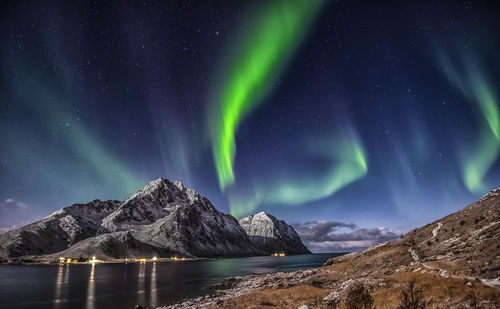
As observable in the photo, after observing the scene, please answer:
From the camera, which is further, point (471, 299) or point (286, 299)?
point (286, 299)

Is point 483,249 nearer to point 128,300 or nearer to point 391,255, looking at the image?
point 391,255

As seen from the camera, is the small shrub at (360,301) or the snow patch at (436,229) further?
the snow patch at (436,229)

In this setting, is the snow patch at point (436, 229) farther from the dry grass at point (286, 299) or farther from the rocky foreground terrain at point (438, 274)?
the dry grass at point (286, 299)

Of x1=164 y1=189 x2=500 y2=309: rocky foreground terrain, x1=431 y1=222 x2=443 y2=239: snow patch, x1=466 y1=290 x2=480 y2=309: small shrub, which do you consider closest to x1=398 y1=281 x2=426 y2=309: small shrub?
x1=164 y1=189 x2=500 y2=309: rocky foreground terrain

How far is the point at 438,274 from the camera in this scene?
27984mm

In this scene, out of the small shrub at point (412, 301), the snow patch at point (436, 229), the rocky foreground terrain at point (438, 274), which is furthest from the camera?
the snow patch at point (436, 229)

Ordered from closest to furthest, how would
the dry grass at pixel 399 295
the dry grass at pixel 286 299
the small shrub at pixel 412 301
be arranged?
the small shrub at pixel 412 301
the dry grass at pixel 399 295
the dry grass at pixel 286 299

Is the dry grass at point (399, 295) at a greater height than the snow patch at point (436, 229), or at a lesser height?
lesser

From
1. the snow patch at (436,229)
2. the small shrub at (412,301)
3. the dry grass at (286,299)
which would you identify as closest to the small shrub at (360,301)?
the small shrub at (412,301)

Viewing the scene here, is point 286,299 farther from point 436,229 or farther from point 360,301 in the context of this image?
point 436,229

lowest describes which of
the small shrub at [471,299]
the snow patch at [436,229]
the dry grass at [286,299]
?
the dry grass at [286,299]

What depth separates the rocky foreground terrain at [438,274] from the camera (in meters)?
22.2

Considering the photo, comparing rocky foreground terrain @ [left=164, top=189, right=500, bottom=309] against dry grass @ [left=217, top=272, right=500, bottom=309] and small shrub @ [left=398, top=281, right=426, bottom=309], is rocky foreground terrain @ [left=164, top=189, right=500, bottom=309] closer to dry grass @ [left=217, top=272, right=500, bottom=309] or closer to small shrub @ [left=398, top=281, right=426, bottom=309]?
dry grass @ [left=217, top=272, right=500, bottom=309]

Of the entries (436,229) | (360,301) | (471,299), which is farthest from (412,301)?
(436,229)
